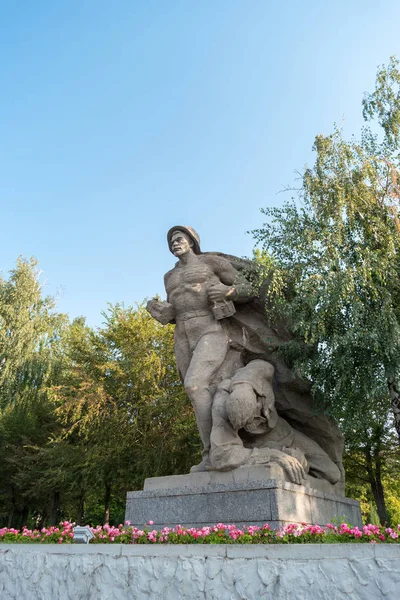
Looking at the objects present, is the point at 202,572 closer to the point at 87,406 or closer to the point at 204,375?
the point at 204,375

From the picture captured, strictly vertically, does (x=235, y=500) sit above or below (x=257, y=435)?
below

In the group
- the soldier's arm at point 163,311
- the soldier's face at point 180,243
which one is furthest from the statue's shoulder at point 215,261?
the soldier's arm at point 163,311

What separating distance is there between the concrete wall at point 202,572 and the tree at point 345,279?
4016 mm

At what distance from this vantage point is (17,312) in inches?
939

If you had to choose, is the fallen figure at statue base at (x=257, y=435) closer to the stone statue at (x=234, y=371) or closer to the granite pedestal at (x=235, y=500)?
the stone statue at (x=234, y=371)

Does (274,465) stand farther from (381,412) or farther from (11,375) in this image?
(11,375)

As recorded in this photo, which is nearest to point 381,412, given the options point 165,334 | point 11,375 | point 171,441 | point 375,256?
point 375,256

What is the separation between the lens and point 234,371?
24.6 ft

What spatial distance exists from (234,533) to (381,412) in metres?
7.27

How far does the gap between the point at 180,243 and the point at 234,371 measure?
89.1 inches

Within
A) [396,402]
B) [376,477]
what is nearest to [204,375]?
[396,402]

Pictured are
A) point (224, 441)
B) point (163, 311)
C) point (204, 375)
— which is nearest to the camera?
point (224, 441)

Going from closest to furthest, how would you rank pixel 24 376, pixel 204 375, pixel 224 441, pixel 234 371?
pixel 224 441, pixel 204 375, pixel 234 371, pixel 24 376

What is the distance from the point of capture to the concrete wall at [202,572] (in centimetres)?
307
